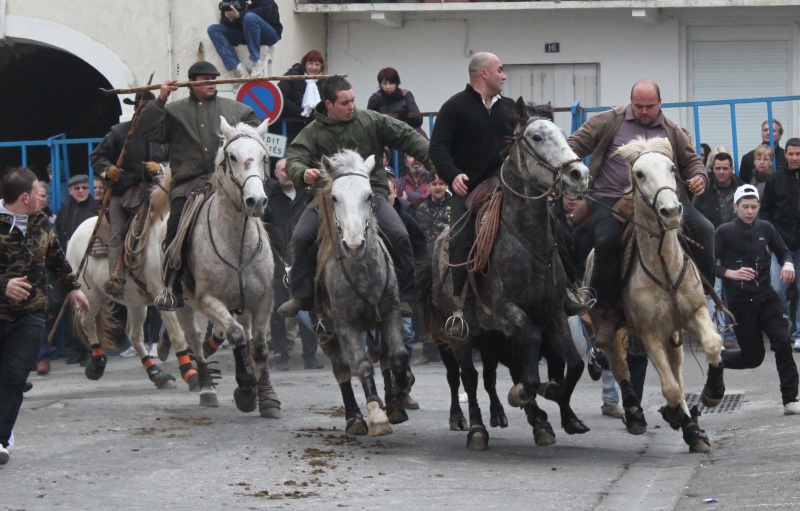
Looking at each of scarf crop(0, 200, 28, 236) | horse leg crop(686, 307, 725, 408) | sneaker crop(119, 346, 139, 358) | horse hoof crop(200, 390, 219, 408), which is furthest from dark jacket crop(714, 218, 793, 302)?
sneaker crop(119, 346, 139, 358)

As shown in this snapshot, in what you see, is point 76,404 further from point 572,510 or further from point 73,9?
point 73,9

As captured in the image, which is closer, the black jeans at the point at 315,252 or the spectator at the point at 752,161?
the black jeans at the point at 315,252

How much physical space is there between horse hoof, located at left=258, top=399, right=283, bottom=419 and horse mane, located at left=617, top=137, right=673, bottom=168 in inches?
144

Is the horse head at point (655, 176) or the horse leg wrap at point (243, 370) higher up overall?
the horse head at point (655, 176)

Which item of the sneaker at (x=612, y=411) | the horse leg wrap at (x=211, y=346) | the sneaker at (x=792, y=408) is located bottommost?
the sneaker at (x=612, y=411)

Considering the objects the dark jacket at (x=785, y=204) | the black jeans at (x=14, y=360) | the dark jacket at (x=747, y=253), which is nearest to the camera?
the black jeans at (x=14, y=360)

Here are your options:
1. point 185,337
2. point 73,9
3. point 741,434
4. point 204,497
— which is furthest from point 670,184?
point 73,9

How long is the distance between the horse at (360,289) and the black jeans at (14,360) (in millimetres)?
2201

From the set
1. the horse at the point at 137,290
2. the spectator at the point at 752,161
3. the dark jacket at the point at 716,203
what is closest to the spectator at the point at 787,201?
the dark jacket at the point at 716,203

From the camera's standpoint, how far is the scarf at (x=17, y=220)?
9211mm

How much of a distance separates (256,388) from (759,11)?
482 inches

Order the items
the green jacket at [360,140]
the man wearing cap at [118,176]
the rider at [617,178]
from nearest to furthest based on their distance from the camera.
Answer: the rider at [617,178]
the green jacket at [360,140]
the man wearing cap at [118,176]

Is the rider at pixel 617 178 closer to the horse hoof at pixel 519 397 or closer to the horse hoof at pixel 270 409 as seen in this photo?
the horse hoof at pixel 519 397

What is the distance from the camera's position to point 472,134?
10336 millimetres
